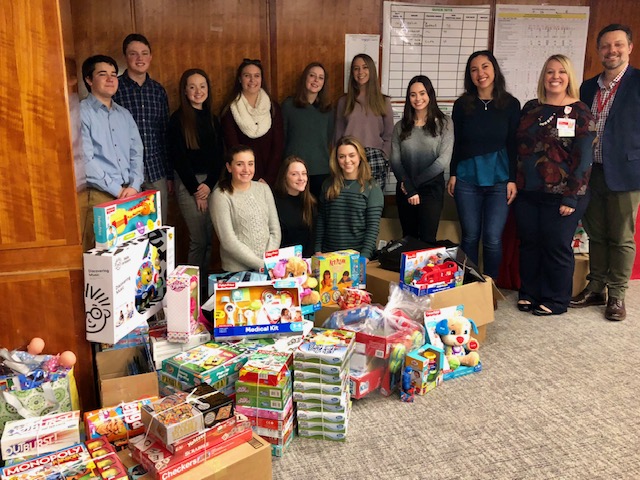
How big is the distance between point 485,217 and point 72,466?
260 cm

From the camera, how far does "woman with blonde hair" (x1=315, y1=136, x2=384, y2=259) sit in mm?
3123

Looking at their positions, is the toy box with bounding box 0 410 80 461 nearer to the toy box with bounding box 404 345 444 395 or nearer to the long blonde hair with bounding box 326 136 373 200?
the toy box with bounding box 404 345 444 395

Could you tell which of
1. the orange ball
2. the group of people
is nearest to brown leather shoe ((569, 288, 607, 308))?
the group of people

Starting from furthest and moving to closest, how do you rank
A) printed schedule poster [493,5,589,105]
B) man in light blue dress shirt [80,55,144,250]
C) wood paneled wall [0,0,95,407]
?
printed schedule poster [493,5,589,105], man in light blue dress shirt [80,55,144,250], wood paneled wall [0,0,95,407]

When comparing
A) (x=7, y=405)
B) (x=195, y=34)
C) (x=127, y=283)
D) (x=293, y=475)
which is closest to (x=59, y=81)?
(x=127, y=283)

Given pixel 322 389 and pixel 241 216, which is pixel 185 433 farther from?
pixel 241 216

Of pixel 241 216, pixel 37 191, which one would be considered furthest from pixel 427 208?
pixel 37 191

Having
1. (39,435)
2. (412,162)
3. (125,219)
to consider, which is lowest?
(39,435)

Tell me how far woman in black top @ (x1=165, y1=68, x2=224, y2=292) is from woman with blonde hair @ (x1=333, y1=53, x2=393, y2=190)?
82 centimetres

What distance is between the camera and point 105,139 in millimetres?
2725

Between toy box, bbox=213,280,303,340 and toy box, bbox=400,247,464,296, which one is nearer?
toy box, bbox=213,280,303,340

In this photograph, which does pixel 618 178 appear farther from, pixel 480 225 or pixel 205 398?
pixel 205 398

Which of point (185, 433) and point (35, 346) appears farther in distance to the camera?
point (35, 346)

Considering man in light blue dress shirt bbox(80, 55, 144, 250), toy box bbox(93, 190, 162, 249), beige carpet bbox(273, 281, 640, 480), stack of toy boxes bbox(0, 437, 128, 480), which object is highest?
man in light blue dress shirt bbox(80, 55, 144, 250)
